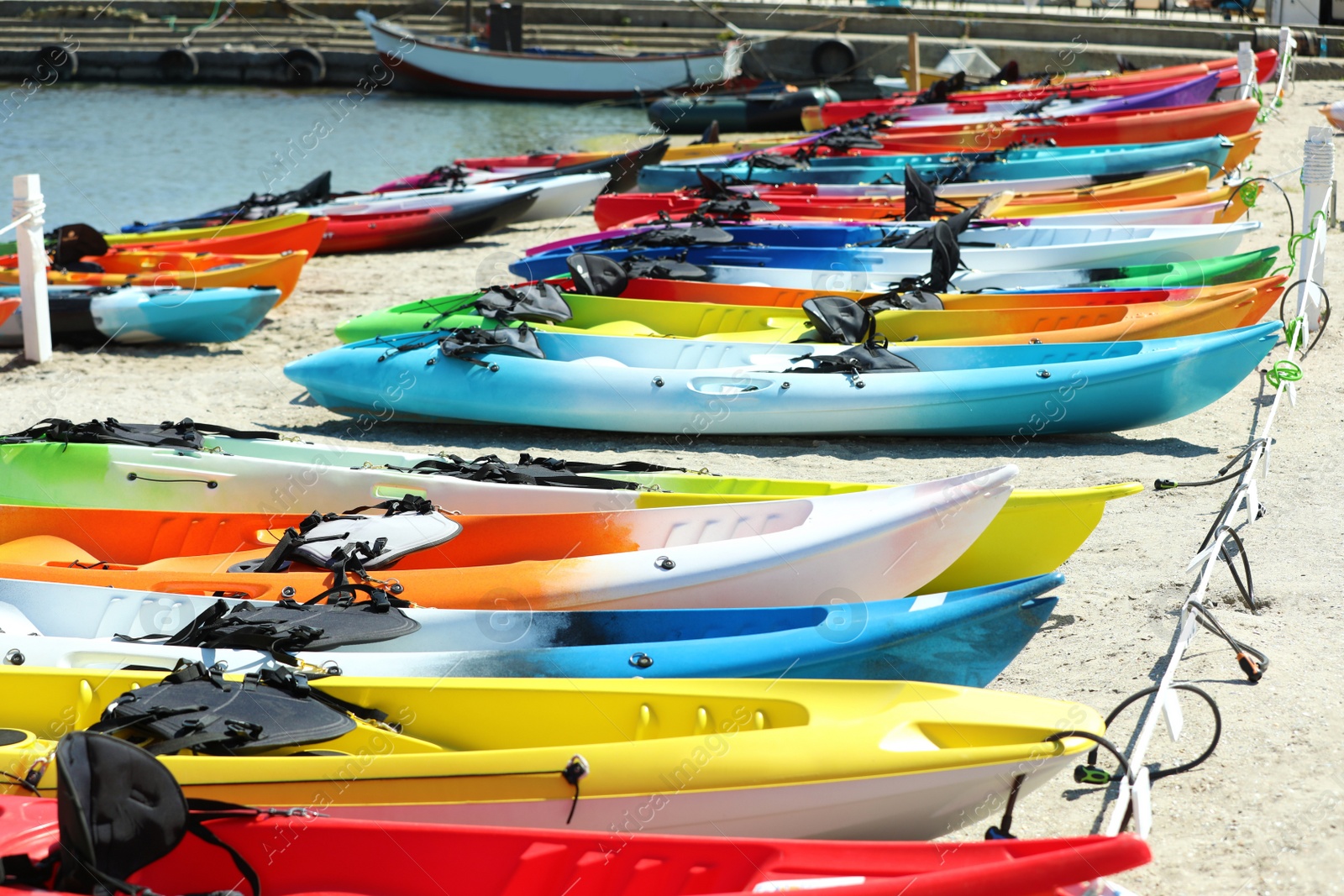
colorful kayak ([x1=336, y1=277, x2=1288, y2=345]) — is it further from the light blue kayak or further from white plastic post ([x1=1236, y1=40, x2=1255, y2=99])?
white plastic post ([x1=1236, y1=40, x2=1255, y2=99])

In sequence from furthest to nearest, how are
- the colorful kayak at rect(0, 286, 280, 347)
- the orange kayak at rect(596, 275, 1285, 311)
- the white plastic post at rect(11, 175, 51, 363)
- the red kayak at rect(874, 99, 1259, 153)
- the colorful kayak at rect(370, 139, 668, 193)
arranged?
the colorful kayak at rect(370, 139, 668, 193) → the red kayak at rect(874, 99, 1259, 153) → the colorful kayak at rect(0, 286, 280, 347) → the white plastic post at rect(11, 175, 51, 363) → the orange kayak at rect(596, 275, 1285, 311)

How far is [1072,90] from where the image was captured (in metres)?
15.1

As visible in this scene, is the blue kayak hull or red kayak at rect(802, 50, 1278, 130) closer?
the blue kayak hull

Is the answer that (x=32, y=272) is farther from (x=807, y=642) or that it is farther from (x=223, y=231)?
(x=807, y=642)

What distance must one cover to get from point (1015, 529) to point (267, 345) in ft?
19.5

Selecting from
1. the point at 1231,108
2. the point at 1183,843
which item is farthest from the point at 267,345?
the point at 1231,108

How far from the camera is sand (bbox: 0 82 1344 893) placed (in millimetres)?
3010

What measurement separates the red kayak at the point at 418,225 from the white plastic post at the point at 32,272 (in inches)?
143

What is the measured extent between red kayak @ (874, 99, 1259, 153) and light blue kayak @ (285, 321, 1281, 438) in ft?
21.4

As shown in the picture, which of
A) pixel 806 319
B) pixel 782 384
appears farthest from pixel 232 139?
pixel 782 384

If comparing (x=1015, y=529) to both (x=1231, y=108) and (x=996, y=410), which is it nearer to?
(x=996, y=410)

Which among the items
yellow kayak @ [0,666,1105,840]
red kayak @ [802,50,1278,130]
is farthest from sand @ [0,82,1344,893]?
red kayak @ [802,50,1278,130]

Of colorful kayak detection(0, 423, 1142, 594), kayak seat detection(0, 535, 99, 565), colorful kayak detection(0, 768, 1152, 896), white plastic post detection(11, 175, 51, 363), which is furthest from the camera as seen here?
white plastic post detection(11, 175, 51, 363)

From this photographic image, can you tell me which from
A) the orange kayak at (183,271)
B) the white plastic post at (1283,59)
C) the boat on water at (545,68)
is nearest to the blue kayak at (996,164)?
the orange kayak at (183,271)
